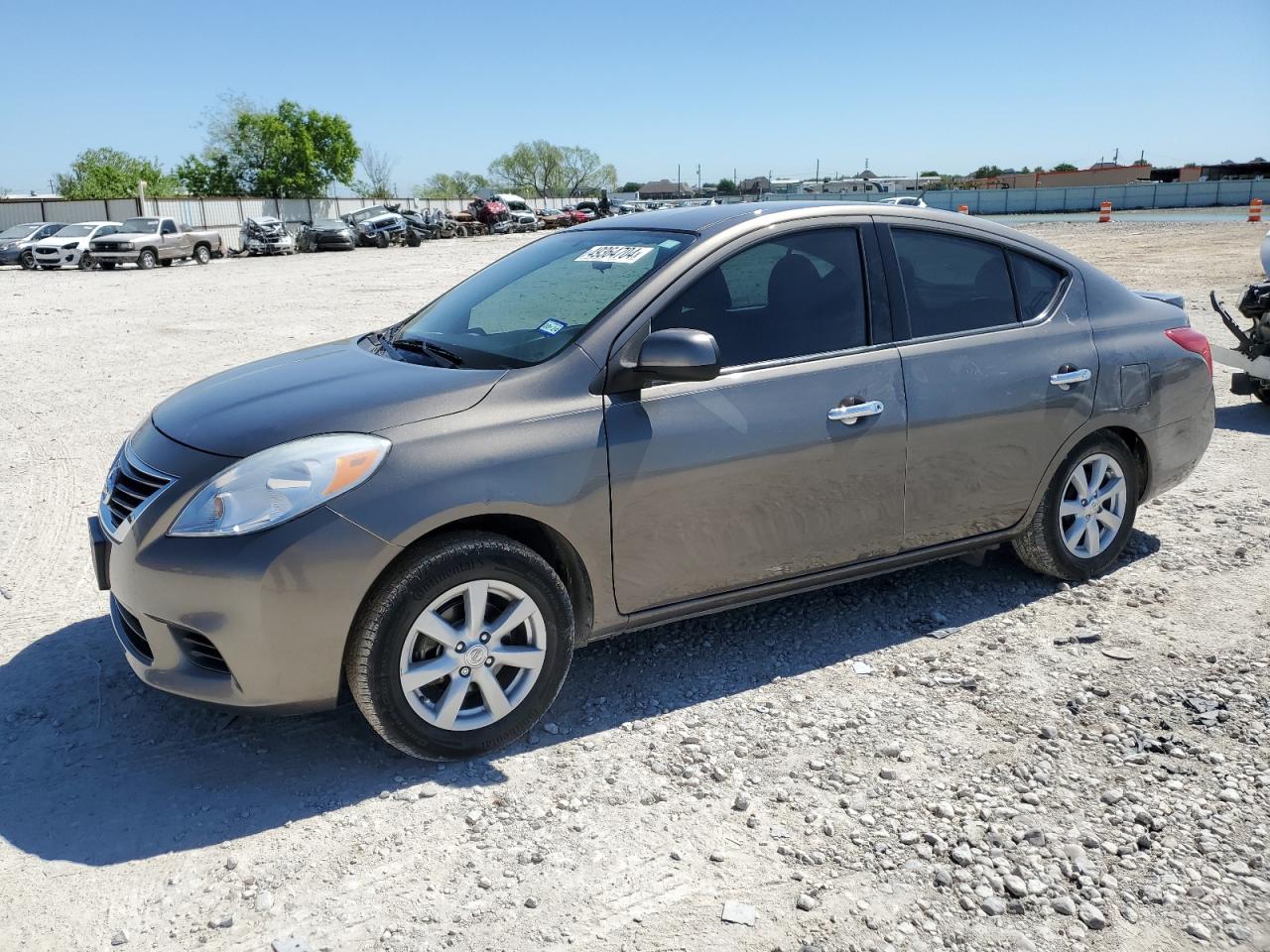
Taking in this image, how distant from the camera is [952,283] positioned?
445 cm

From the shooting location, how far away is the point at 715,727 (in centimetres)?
371

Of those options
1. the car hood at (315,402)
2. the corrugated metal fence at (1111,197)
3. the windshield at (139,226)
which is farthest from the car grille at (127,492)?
the corrugated metal fence at (1111,197)

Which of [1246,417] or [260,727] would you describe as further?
[1246,417]

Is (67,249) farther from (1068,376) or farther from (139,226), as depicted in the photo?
(1068,376)

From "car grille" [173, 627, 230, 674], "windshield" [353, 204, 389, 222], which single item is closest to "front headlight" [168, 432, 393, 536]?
"car grille" [173, 627, 230, 674]

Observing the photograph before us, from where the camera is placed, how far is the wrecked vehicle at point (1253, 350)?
327 inches

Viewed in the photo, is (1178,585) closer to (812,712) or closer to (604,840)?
(812,712)

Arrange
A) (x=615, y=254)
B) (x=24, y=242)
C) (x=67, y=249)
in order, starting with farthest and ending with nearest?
1. (x=24, y=242)
2. (x=67, y=249)
3. (x=615, y=254)

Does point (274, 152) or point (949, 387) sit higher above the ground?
point (274, 152)

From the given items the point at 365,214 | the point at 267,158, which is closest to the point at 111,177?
the point at 267,158

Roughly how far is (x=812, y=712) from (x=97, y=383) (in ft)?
30.0

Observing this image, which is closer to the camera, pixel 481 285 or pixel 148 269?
pixel 481 285

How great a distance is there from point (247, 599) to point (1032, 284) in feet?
11.6

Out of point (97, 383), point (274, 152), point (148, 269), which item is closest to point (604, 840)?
point (97, 383)
